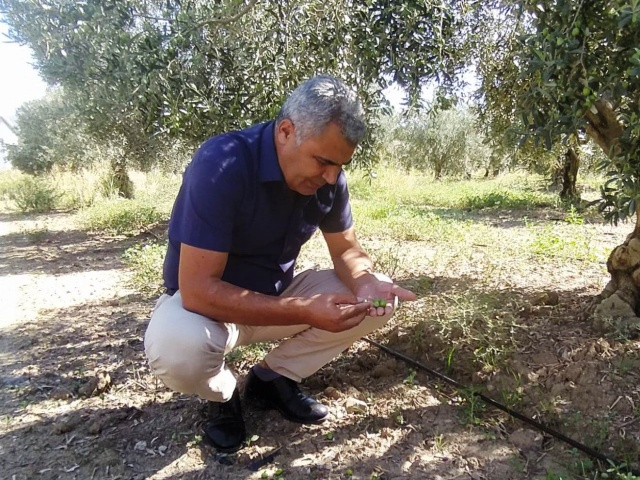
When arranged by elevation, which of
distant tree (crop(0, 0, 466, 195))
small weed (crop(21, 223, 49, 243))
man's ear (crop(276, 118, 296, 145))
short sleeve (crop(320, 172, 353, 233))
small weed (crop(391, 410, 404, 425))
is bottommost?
small weed (crop(21, 223, 49, 243))

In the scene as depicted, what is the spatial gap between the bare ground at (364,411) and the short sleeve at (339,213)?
82 centimetres

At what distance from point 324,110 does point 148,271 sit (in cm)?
342

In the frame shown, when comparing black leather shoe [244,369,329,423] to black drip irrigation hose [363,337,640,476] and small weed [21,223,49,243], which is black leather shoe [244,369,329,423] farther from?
small weed [21,223,49,243]

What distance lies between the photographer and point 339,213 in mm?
2383

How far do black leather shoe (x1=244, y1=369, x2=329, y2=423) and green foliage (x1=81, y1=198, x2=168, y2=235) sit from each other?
6539 millimetres

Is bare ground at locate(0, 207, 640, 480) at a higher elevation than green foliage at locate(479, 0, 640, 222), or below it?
below

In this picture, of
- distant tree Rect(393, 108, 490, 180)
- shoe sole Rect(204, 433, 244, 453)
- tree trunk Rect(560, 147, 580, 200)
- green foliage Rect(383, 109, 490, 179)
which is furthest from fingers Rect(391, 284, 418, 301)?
→ distant tree Rect(393, 108, 490, 180)

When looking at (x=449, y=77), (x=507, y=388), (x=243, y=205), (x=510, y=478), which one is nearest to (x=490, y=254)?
(x=449, y=77)

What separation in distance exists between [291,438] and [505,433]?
93 centimetres

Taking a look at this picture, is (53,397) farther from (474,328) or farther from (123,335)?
(474,328)

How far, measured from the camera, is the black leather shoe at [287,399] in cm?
229

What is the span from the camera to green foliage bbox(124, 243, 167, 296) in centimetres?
446

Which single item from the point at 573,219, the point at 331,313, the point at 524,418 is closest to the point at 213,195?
the point at 331,313

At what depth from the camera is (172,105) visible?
2879 mm
